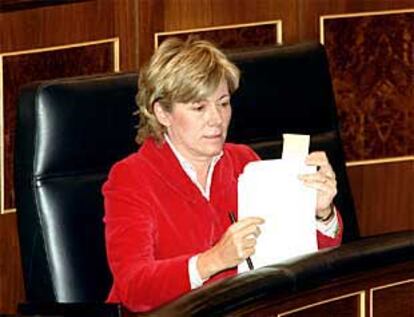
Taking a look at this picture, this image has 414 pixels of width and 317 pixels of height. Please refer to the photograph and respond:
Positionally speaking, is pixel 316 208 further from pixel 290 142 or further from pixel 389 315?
pixel 389 315

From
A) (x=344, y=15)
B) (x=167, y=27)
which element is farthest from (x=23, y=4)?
(x=344, y=15)

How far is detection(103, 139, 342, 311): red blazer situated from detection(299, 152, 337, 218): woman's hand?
0.27ft

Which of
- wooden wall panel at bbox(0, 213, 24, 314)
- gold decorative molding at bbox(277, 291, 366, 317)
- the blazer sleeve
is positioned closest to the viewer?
gold decorative molding at bbox(277, 291, 366, 317)

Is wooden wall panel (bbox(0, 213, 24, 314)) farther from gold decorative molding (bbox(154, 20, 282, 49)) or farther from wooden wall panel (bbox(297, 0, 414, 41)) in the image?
wooden wall panel (bbox(297, 0, 414, 41))

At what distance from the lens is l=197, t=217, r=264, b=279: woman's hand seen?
2884mm

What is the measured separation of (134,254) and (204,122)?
0.32m

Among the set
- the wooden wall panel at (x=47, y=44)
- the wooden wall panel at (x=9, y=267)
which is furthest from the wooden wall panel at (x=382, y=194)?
the wooden wall panel at (x=9, y=267)

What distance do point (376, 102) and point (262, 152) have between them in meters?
1.19

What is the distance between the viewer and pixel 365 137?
4.64m

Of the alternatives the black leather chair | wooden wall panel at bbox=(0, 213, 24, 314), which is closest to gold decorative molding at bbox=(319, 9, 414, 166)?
wooden wall panel at bbox=(0, 213, 24, 314)

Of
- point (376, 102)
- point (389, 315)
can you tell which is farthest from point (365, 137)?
point (389, 315)

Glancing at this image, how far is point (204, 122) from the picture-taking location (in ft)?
10.3

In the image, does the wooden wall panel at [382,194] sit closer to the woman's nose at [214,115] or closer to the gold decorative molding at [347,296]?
the woman's nose at [214,115]

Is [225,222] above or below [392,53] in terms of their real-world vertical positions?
below
